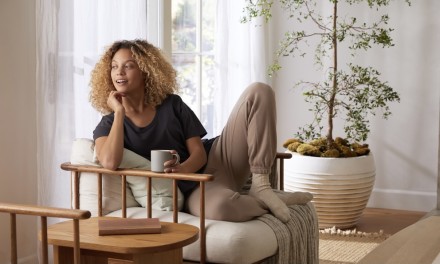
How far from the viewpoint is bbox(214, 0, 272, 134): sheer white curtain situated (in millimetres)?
5629

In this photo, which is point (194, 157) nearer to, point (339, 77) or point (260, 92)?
point (260, 92)

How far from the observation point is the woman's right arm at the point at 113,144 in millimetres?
3367

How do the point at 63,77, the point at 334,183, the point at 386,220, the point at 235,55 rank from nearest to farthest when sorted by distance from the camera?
1. the point at 63,77
2. the point at 334,183
3. the point at 386,220
4. the point at 235,55

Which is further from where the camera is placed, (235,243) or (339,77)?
(339,77)

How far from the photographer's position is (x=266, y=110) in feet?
11.6

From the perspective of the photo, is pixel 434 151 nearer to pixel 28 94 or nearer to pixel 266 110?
pixel 266 110

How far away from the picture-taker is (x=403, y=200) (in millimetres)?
5773

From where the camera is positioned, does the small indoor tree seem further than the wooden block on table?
Yes

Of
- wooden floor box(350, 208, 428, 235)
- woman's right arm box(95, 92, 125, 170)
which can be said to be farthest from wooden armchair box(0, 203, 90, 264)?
wooden floor box(350, 208, 428, 235)

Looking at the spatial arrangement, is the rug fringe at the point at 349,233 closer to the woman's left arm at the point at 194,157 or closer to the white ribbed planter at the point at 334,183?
the white ribbed planter at the point at 334,183

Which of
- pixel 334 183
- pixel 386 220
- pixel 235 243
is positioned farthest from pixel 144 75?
pixel 386 220

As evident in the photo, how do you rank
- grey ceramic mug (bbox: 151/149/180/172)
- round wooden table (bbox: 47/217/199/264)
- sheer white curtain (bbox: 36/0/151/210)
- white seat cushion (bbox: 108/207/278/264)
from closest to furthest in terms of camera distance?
round wooden table (bbox: 47/217/199/264) → white seat cushion (bbox: 108/207/278/264) → grey ceramic mug (bbox: 151/149/180/172) → sheer white curtain (bbox: 36/0/151/210)

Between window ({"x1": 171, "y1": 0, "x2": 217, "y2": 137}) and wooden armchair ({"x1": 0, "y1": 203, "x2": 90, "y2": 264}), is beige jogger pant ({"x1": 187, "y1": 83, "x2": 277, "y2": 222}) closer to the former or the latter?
wooden armchair ({"x1": 0, "y1": 203, "x2": 90, "y2": 264})

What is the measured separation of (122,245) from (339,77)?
3.49m
